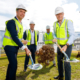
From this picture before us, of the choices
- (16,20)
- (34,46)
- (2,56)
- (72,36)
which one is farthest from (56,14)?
(2,56)

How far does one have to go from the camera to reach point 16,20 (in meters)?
2.37

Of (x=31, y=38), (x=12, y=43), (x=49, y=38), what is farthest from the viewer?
(x=49, y=38)

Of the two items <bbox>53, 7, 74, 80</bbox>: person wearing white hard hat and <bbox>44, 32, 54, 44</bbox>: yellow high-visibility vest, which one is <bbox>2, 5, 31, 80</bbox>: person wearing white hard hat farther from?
<bbox>44, 32, 54, 44</bbox>: yellow high-visibility vest

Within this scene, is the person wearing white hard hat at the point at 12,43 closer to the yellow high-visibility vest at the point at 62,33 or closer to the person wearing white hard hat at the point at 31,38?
the yellow high-visibility vest at the point at 62,33

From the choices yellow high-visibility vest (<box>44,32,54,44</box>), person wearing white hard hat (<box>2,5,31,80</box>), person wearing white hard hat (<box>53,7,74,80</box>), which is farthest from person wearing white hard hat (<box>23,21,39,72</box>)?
person wearing white hard hat (<box>2,5,31,80</box>)

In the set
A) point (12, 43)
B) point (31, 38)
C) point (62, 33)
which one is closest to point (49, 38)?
point (31, 38)

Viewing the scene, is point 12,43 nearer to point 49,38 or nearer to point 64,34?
point 64,34

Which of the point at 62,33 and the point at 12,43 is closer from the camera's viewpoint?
the point at 12,43

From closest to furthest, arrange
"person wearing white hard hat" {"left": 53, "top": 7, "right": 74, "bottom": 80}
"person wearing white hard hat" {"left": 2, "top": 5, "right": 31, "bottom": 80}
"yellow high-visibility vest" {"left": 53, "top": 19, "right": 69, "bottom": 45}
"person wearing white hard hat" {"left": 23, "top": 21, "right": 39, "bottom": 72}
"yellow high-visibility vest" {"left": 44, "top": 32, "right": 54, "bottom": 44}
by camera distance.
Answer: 1. "person wearing white hard hat" {"left": 2, "top": 5, "right": 31, "bottom": 80}
2. "person wearing white hard hat" {"left": 53, "top": 7, "right": 74, "bottom": 80}
3. "yellow high-visibility vest" {"left": 53, "top": 19, "right": 69, "bottom": 45}
4. "person wearing white hard hat" {"left": 23, "top": 21, "right": 39, "bottom": 72}
5. "yellow high-visibility vest" {"left": 44, "top": 32, "right": 54, "bottom": 44}

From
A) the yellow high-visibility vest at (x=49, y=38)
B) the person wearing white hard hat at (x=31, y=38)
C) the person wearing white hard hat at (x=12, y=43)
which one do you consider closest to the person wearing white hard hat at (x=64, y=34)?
the person wearing white hard hat at (x=12, y=43)

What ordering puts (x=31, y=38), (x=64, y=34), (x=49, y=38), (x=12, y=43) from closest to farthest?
(x=12, y=43) → (x=64, y=34) → (x=31, y=38) → (x=49, y=38)

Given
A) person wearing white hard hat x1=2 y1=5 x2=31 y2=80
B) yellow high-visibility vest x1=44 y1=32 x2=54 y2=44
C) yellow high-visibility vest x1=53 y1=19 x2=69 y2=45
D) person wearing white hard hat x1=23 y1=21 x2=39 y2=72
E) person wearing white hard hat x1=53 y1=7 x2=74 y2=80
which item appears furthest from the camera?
yellow high-visibility vest x1=44 y1=32 x2=54 y2=44

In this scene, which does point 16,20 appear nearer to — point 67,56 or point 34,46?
point 67,56

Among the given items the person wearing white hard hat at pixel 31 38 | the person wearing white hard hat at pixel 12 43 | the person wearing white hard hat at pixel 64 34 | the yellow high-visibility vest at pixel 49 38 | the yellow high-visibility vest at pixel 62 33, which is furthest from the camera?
the yellow high-visibility vest at pixel 49 38
